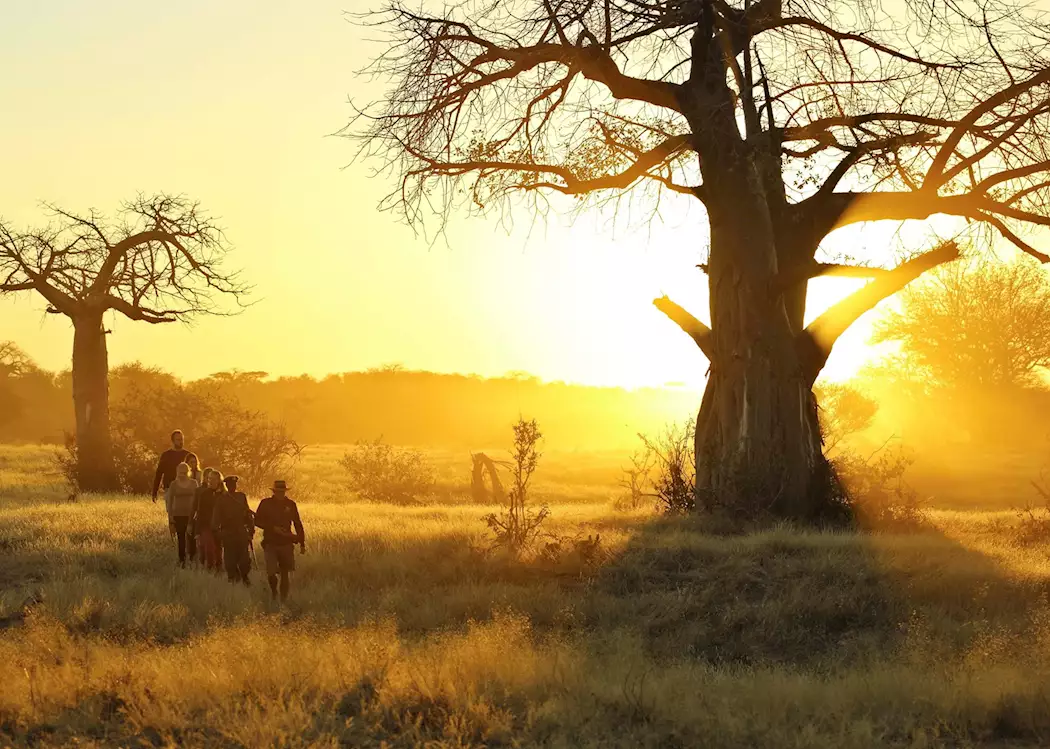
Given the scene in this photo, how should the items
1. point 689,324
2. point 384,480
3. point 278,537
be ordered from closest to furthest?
1. point 278,537
2. point 689,324
3. point 384,480

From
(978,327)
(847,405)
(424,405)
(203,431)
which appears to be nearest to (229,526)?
(203,431)

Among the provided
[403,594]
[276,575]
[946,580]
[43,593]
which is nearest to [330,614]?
[403,594]

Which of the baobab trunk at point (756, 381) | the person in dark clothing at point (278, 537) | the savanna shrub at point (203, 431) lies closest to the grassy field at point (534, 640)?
the person in dark clothing at point (278, 537)

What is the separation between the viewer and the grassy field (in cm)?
702

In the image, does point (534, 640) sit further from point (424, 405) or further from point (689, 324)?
point (424, 405)

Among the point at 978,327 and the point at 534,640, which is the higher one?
the point at 978,327

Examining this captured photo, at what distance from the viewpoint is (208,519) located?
13.2 meters

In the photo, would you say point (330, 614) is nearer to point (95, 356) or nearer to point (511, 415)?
point (95, 356)

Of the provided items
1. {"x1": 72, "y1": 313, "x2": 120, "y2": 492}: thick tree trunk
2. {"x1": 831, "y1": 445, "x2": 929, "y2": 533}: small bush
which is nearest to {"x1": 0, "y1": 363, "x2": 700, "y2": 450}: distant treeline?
{"x1": 72, "y1": 313, "x2": 120, "y2": 492}: thick tree trunk

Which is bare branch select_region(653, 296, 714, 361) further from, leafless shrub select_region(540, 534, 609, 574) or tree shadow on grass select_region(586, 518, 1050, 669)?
leafless shrub select_region(540, 534, 609, 574)

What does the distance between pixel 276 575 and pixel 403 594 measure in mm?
1846

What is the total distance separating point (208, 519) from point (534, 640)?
16.9 ft

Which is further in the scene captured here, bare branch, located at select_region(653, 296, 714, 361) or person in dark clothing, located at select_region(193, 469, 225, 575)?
bare branch, located at select_region(653, 296, 714, 361)

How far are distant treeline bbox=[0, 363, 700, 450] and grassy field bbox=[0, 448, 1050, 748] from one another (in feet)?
208
